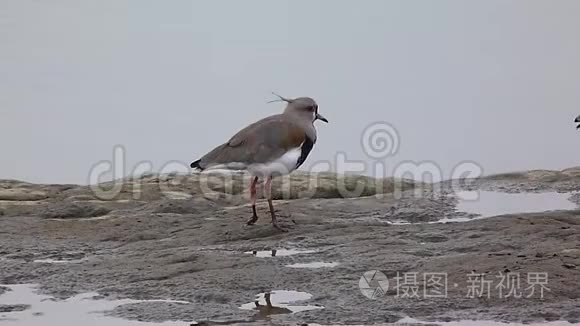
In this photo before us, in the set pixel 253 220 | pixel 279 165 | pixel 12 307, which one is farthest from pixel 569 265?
pixel 12 307

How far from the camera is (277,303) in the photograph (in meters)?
5.70

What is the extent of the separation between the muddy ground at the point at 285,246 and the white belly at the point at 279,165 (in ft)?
1.29

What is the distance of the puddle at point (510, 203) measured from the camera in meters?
8.59

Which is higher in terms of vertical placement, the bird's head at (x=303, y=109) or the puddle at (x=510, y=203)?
the bird's head at (x=303, y=109)

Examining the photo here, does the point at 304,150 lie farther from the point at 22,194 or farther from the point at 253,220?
the point at 22,194

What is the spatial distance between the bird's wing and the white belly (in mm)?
32

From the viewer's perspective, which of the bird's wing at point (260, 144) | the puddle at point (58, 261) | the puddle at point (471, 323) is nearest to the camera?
the puddle at point (471, 323)

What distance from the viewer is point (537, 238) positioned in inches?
266

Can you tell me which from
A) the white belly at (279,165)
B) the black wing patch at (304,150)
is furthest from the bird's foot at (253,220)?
the black wing patch at (304,150)

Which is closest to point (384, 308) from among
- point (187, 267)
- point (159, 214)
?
point (187, 267)

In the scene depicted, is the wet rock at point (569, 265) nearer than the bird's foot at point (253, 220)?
Yes

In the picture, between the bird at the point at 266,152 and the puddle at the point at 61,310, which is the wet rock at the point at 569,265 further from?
the bird at the point at 266,152

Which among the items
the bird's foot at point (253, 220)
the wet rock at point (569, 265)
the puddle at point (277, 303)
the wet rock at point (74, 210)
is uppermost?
the wet rock at point (74, 210)

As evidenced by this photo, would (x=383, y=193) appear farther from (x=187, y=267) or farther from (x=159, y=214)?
(x=187, y=267)
